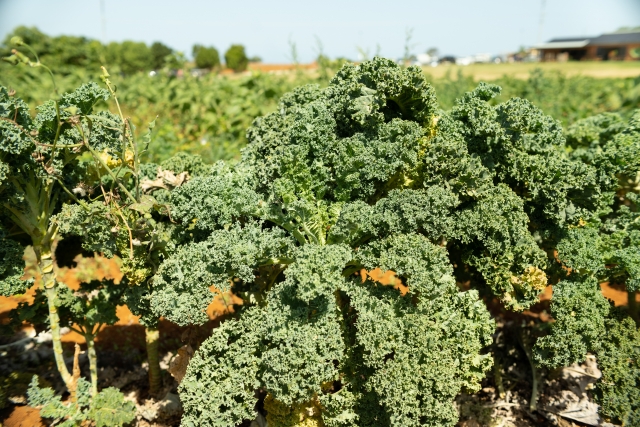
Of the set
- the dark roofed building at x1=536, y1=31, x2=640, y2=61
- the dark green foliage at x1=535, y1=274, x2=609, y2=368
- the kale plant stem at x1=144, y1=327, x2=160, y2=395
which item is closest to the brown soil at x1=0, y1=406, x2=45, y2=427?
the kale plant stem at x1=144, y1=327, x2=160, y2=395

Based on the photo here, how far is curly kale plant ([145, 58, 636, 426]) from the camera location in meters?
2.89

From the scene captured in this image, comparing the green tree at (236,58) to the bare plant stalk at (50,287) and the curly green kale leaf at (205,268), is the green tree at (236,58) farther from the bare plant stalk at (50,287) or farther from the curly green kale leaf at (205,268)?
the curly green kale leaf at (205,268)

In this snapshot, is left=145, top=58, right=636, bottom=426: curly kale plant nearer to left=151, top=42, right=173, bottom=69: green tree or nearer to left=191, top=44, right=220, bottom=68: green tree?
left=151, top=42, right=173, bottom=69: green tree

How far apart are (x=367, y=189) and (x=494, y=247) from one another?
0.94 meters

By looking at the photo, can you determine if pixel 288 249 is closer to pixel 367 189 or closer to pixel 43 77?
pixel 367 189

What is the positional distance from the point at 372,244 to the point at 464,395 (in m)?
1.94

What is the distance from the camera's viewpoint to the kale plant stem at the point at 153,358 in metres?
3.97

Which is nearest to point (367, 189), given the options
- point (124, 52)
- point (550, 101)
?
point (550, 101)

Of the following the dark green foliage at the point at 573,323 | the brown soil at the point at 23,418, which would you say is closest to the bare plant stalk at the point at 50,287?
the brown soil at the point at 23,418

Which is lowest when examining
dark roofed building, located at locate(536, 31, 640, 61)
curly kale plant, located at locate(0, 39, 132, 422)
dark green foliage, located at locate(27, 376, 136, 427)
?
dark roofed building, located at locate(536, 31, 640, 61)

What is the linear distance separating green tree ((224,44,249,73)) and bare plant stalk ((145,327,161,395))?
102 feet

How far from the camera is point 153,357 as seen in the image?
4086 mm

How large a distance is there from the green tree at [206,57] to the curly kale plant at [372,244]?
38304 millimetres

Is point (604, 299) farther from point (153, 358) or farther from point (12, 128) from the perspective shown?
point (12, 128)
